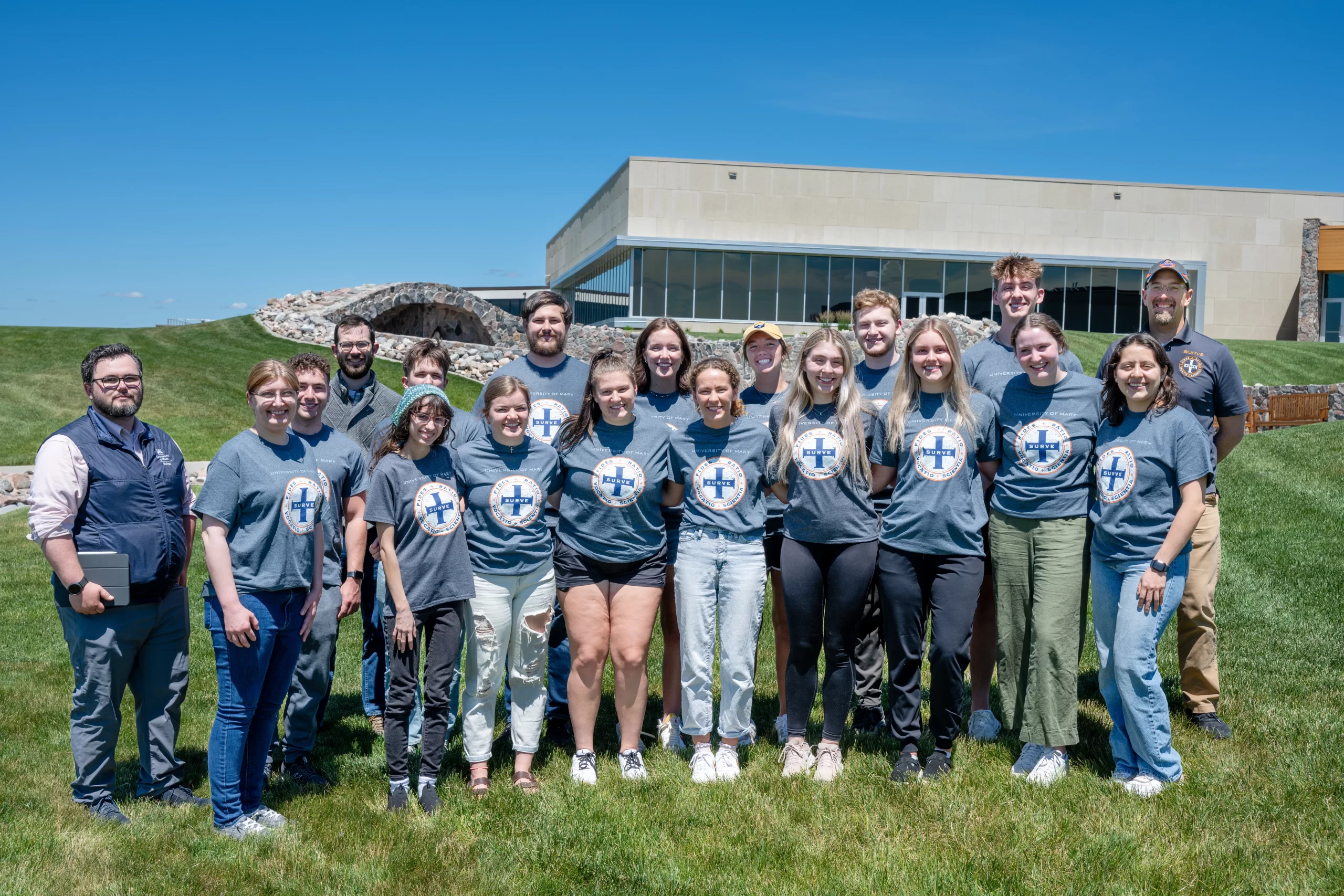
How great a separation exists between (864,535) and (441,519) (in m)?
1.98

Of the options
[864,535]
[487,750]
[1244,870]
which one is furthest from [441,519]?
[1244,870]

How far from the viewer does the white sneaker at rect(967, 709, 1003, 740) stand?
5.04m

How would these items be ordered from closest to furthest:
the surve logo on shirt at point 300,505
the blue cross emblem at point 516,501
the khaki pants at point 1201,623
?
the surve logo on shirt at point 300,505
the blue cross emblem at point 516,501
the khaki pants at point 1201,623

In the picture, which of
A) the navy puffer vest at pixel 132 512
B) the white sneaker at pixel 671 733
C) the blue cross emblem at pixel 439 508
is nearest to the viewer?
the navy puffer vest at pixel 132 512

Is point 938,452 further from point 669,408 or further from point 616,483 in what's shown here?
point 616,483

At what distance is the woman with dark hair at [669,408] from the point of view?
4840mm

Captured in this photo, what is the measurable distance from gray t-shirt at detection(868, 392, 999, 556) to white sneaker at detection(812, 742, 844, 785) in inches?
41.0

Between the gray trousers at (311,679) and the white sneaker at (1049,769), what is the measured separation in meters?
3.41

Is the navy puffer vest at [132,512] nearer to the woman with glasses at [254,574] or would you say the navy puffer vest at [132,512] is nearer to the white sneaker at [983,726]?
the woman with glasses at [254,574]

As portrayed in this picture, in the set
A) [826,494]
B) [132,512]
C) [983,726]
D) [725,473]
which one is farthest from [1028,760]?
[132,512]

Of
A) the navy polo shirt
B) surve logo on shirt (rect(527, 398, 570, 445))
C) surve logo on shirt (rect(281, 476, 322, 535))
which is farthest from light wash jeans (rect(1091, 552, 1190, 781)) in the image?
surve logo on shirt (rect(281, 476, 322, 535))

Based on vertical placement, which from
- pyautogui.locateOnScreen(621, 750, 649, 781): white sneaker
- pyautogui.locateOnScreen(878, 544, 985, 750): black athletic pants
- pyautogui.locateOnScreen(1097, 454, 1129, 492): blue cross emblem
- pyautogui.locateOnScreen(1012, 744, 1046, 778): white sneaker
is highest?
pyautogui.locateOnScreen(1097, 454, 1129, 492): blue cross emblem

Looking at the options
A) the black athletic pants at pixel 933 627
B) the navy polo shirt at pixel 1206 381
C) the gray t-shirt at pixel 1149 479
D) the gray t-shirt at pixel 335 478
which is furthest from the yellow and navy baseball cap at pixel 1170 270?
the gray t-shirt at pixel 335 478

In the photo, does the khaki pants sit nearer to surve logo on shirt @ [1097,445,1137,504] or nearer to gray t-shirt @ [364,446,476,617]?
surve logo on shirt @ [1097,445,1137,504]
